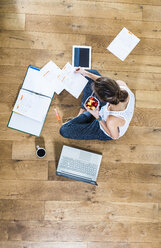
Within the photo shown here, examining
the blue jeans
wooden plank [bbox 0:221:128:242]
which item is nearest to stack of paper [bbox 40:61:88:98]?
the blue jeans

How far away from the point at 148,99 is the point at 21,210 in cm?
167

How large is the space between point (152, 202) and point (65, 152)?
1.00 meters

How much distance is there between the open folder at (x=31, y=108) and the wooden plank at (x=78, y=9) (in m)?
0.75

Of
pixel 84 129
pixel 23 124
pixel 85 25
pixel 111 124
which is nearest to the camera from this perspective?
pixel 111 124

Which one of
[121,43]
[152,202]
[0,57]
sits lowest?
[152,202]

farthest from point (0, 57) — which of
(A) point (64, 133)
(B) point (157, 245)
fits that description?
(B) point (157, 245)

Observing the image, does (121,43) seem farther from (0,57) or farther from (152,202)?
(152,202)

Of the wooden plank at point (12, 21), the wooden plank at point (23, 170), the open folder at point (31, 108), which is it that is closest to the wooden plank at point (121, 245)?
the wooden plank at point (23, 170)

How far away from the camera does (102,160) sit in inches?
81.4

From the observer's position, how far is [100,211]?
6.64ft

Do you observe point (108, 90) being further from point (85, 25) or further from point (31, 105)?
point (85, 25)

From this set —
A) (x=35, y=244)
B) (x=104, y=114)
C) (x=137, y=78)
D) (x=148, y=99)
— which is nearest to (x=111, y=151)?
(x=104, y=114)

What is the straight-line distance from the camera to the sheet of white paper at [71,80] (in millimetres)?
2057

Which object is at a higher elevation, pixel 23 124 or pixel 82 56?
pixel 82 56
